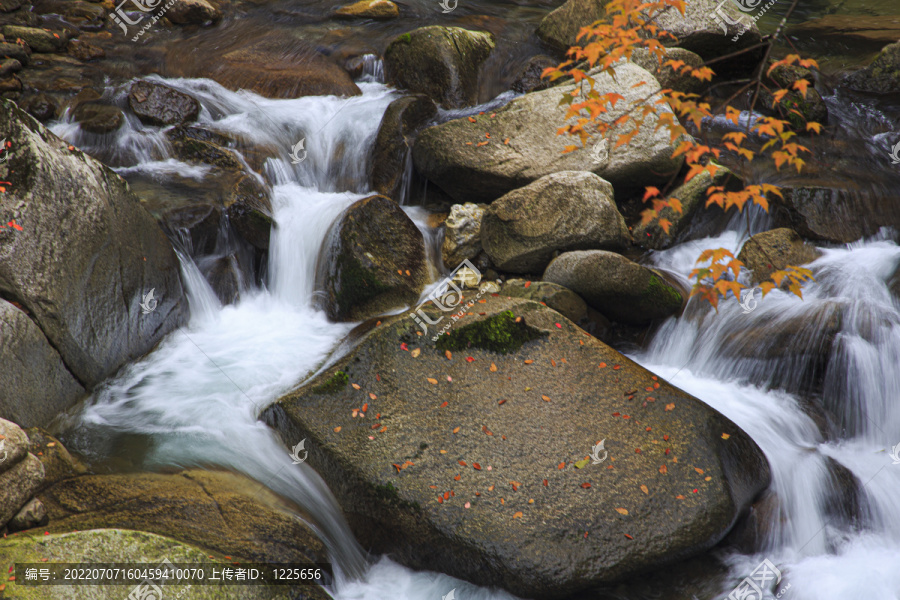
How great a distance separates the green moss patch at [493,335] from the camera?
199 inches

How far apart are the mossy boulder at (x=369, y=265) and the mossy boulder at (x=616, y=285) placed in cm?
161

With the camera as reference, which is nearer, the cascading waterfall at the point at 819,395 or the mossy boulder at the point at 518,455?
the mossy boulder at the point at 518,455

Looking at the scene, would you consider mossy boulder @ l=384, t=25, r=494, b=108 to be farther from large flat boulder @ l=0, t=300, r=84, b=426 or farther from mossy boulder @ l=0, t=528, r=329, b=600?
mossy boulder @ l=0, t=528, r=329, b=600

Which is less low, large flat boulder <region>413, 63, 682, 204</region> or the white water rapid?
large flat boulder <region>413, 63, 682, 204</region>

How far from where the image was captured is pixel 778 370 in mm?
5363

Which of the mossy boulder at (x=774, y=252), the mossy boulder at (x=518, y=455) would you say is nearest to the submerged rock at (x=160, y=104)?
the mossy boulder at (x=518, y=455)

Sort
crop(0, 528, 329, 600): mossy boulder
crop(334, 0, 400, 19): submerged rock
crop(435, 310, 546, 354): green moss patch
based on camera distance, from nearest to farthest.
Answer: crop(0, 528, 329, 600): mossy boulder < crop(435, 310, 546, 354): green moss patch < crop(334, 0, 400, 19): submerged rock

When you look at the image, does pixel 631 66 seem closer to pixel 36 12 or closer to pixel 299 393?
pixel 299 393

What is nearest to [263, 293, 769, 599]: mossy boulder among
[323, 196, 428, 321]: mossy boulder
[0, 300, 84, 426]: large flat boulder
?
[323, 196, 428, 321]: mossy boulder

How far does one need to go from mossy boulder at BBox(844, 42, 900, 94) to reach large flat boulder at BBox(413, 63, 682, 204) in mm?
4089

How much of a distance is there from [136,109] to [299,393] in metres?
5.39

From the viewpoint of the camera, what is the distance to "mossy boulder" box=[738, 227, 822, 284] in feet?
20.8

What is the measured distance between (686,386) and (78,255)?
5659 millimetres

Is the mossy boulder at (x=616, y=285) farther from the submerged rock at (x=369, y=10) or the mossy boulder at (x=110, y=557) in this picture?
the submerged rock at (x=369, y=10)
